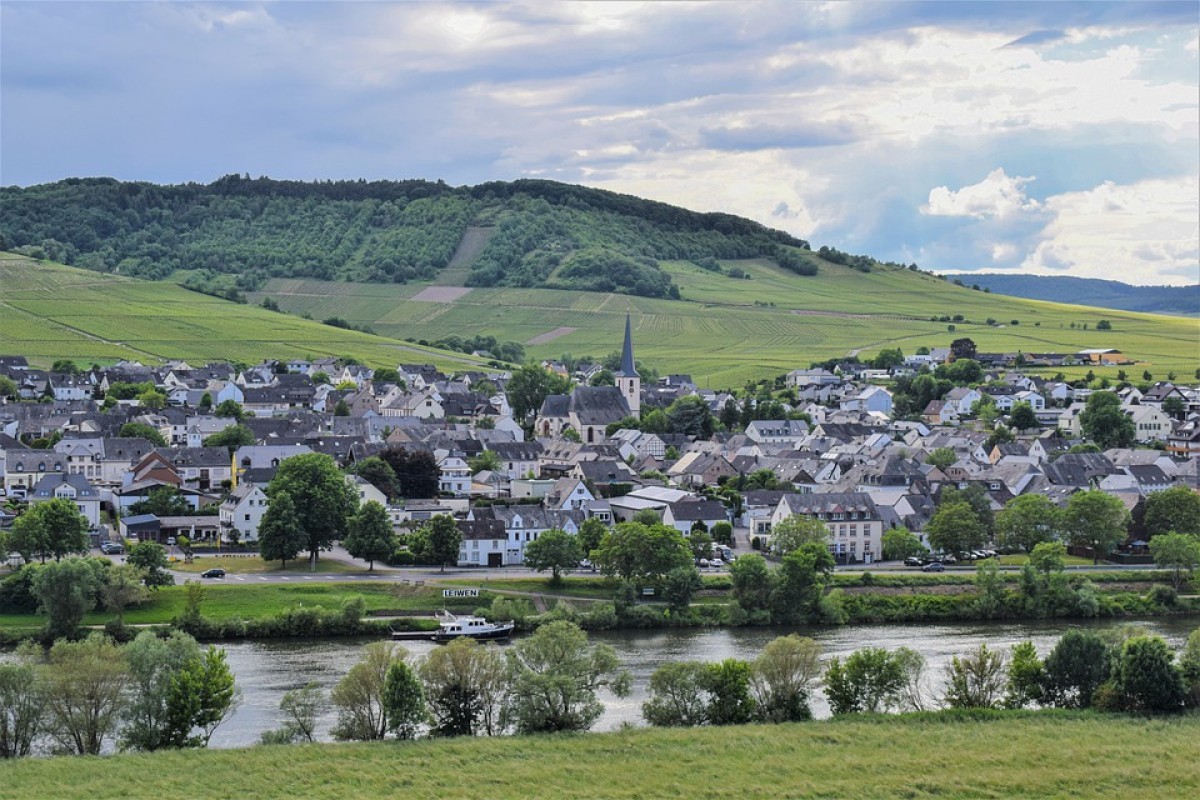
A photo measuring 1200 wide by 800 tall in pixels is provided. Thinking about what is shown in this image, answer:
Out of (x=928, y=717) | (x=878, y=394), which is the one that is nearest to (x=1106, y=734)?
(x=928, y=717)

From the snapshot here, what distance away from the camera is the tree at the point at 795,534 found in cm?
5131

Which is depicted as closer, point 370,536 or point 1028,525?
point 370,536

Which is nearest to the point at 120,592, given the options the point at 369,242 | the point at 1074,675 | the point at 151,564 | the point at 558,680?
the point at 151,564

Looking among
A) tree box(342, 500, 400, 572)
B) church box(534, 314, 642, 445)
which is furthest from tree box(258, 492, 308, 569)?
church box(534, 314, 642, 445)

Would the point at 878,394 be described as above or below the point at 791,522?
above

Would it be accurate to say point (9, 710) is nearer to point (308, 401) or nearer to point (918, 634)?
point (918, 634)

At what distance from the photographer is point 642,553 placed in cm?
4688

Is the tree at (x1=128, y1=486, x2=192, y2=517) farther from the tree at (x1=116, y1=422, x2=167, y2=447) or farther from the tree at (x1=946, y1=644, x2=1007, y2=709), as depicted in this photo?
the tree at (x1=946, y1=644, x2=1007, y2=709)

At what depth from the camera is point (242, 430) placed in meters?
71.5

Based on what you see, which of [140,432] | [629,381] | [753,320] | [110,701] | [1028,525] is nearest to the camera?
[110,701]

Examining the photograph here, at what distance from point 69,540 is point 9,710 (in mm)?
19177

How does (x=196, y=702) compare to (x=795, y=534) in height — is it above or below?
below

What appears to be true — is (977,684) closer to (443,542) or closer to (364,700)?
(364,700)

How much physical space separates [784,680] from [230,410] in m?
58.7
